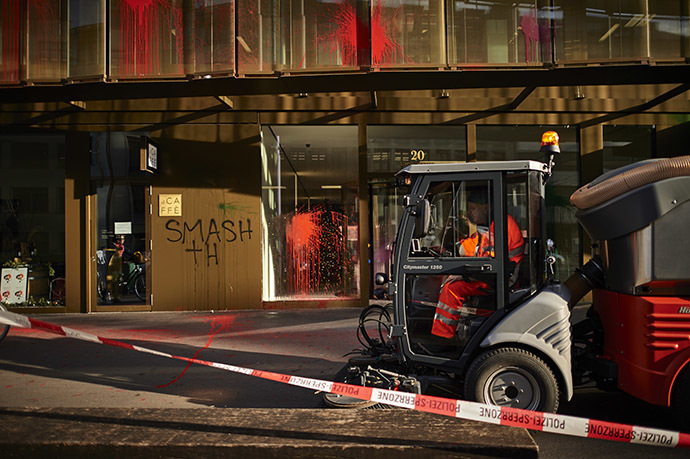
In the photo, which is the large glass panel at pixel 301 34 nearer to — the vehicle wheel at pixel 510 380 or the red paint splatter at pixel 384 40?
the red paint splatter at pixel 384 40

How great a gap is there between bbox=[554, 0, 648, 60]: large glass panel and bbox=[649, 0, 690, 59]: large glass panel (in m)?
0.15

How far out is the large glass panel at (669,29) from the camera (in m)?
9.28

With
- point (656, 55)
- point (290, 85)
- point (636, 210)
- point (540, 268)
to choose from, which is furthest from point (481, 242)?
point (656, 55)

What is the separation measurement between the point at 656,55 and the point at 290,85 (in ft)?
21.7

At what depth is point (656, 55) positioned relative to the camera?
9.33 m

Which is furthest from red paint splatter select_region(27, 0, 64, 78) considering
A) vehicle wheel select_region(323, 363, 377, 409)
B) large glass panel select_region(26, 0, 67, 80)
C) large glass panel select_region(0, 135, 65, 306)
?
vehicle wheel select_region(323, 363, 377, 409)

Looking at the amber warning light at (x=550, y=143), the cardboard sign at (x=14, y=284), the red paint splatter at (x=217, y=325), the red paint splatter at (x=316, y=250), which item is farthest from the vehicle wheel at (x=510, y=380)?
the cardboard sign at (x=14, y=284)

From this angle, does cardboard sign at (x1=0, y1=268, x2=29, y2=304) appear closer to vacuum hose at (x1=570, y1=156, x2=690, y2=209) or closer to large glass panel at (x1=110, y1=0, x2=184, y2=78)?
large glass panel at (x1=110, y1=0, x2=184, y2=78)

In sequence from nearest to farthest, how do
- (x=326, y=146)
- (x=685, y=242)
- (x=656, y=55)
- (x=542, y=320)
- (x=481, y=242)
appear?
1. (x=685, y=242)
2. (x=542, y=320)
3. (x=481, y=242)
4. (x=656, y=55)
5. (x=326, y=146)

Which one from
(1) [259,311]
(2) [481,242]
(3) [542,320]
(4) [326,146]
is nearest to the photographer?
(3) [542,320]

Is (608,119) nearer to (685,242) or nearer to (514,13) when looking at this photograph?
(514,13)

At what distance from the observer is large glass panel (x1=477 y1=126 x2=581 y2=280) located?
11.2 metres

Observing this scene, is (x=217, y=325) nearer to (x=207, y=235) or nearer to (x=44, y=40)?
(x=207, y=235)

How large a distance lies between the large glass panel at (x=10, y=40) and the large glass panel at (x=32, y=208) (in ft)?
5.02
